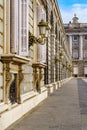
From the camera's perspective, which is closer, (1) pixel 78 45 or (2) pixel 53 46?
(2) pixel 53 46

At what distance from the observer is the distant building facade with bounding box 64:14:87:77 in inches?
3912

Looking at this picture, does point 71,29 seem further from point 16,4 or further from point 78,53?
point 16,4

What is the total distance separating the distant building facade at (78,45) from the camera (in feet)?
326

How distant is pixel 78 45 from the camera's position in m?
102

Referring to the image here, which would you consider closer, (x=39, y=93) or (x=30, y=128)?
(x=30, y=128)

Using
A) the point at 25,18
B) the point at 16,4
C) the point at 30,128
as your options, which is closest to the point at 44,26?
the point at 25,18

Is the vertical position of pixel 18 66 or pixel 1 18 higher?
pixel 1 18

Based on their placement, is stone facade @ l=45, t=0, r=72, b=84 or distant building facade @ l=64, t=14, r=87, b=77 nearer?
stone facade @ l=45, t=0, r=72, b=84

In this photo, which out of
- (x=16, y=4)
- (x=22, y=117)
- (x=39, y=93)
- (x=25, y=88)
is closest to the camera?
(x=16, y=4)

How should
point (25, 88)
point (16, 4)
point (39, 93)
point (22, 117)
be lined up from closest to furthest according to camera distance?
point (16, 4) → point (22, 117) → point (25, 88) → point (39, 93)

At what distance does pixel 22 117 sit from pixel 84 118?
1.71 meters

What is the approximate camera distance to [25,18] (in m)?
10.7

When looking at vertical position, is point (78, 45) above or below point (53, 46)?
above

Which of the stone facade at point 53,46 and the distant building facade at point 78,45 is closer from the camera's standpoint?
the stone facade at point 53,46
